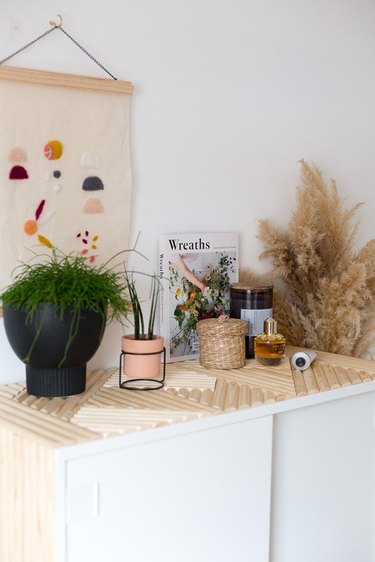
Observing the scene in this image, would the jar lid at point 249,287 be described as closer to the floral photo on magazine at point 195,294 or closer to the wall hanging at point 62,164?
the floral photo on magazine at point 195,294

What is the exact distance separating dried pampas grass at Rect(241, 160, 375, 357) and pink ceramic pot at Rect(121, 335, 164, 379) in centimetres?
58

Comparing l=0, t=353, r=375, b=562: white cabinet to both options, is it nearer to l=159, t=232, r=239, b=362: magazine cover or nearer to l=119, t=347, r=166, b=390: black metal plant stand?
l=119, t=347, r=166, b=390: black metal plant stand

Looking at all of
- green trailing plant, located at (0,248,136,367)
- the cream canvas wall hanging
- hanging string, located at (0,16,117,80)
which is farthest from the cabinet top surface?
hanging string, located at (0,16,117,80)

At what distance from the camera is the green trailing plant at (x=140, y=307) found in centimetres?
196

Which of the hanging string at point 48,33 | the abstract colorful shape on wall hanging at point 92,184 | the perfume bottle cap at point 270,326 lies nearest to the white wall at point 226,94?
the hanging string at point 48,33

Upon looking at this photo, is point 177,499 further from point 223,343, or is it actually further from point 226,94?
point 226,94

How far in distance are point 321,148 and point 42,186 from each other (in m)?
1.06

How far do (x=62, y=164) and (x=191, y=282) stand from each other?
1.72ft

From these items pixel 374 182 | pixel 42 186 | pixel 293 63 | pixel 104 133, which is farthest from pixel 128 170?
pixel 374 182

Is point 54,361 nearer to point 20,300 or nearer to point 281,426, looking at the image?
point 20,300

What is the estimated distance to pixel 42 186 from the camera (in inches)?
75.8

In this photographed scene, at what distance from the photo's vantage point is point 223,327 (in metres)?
2.10

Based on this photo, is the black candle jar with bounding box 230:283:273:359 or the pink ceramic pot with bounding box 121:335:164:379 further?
the black candle jar with bounding box 230:283:273:359

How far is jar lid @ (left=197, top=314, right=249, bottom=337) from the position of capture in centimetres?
210
